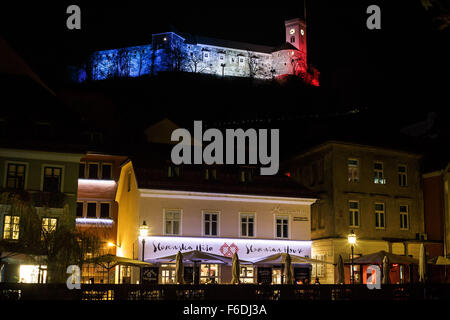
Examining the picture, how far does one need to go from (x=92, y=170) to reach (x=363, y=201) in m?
17.6

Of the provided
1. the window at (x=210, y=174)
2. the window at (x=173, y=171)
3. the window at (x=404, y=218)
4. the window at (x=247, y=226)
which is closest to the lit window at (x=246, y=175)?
the window at (x=210, y=174)

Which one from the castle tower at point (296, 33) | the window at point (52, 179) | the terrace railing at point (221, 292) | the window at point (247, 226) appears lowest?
the terrace railing at point (221, 292)

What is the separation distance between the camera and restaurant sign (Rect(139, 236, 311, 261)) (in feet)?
118

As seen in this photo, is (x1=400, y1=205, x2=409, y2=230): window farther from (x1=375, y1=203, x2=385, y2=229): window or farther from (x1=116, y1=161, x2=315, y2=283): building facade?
(x1=116, y1=161, x2=315, y2=283): building facade

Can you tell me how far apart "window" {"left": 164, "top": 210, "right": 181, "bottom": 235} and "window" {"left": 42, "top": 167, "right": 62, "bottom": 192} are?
6269 mm

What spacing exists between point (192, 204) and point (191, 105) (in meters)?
70.2

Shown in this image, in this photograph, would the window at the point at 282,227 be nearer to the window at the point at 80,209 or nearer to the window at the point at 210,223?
the window at the point at 210,223

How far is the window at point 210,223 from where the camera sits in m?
37.7

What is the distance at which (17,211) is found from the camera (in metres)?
26.3

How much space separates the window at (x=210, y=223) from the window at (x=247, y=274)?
2703 mm

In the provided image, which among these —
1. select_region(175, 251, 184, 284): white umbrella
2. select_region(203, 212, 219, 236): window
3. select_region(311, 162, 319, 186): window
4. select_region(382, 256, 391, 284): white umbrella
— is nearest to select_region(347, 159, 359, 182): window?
select_region(311, 162, 319, 186): window

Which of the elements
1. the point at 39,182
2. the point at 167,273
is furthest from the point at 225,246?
the point at 39,182

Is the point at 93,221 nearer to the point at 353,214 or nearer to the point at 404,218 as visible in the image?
the point at 353,214

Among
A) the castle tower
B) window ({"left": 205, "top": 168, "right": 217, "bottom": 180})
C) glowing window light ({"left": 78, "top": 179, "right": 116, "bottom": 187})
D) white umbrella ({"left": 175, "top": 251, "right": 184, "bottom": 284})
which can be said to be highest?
the castle tower
